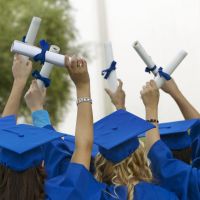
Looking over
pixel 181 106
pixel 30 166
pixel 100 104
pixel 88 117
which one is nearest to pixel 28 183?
pixel 30 166

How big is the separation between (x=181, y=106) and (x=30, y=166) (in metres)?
1.04

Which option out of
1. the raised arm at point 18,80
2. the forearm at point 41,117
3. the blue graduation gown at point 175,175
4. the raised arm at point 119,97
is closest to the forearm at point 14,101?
the raised arm at point 18,80

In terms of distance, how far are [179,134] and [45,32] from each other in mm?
11835

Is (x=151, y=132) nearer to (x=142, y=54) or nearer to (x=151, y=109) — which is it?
(x=151, y=109)

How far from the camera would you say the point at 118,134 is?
264cm

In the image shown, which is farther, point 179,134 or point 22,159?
point 179,134

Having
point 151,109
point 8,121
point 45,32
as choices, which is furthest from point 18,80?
point 45,32

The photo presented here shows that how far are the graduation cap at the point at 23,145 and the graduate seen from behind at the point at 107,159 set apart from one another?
15 centimetres

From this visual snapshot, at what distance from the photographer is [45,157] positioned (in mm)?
2869

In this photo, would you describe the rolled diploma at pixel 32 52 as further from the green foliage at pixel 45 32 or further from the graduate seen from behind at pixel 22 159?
the green foliage at pixel 45 32

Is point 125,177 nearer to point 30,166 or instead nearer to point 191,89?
point 30,166

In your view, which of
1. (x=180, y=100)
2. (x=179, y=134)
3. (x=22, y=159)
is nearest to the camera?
(x=22, y=159)

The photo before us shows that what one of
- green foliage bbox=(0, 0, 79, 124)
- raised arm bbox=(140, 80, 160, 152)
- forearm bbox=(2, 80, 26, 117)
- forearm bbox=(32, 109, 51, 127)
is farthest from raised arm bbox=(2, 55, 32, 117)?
green foliage bbox=(0, 0, 79, 124)

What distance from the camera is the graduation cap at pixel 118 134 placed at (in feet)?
8.37
